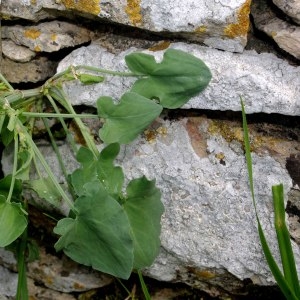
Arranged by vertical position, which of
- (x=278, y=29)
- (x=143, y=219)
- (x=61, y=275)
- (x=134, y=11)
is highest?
(x=278, y=29)

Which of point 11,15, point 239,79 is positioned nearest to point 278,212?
point 239,79

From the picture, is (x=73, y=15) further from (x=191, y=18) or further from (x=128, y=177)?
(x=128, y=177)

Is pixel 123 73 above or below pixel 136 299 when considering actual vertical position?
above

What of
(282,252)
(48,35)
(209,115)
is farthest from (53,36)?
(282,252)

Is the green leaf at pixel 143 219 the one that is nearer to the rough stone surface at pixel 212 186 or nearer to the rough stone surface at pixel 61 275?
the rough stone surface at pixel 212 186

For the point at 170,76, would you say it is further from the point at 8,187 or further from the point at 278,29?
the point at 8,187
